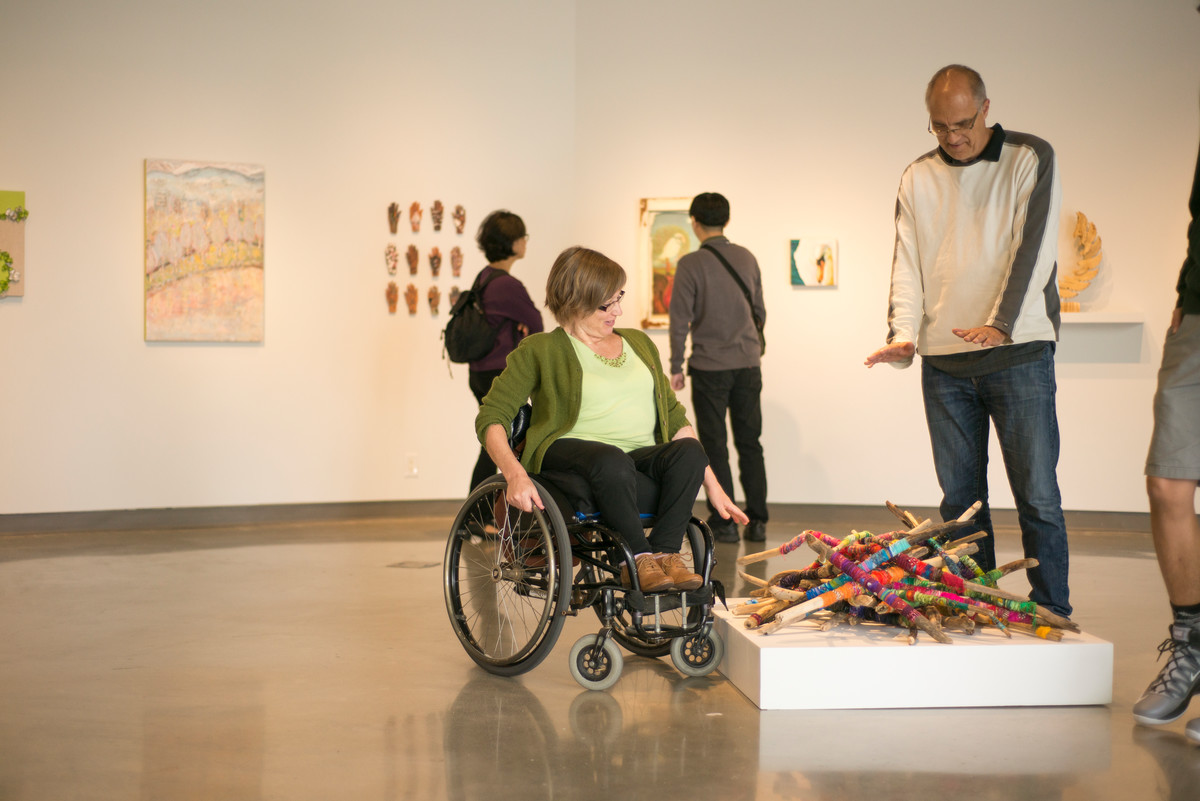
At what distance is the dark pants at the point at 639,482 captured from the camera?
2824 mm

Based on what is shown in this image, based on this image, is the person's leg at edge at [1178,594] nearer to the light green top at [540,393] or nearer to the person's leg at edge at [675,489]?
the person's leg at edge at [675,489]

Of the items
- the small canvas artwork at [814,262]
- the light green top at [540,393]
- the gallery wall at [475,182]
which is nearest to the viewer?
the light green top at [540,393]

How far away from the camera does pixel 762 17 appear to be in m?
6.40

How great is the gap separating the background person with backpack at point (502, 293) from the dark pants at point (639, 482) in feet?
7.72

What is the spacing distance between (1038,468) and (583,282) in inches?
53.3

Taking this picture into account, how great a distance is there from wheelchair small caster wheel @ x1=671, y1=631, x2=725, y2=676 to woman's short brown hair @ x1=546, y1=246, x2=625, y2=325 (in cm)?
93

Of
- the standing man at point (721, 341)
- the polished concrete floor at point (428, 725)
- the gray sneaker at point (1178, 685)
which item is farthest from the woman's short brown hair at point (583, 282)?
the standing man at point (721, 341)

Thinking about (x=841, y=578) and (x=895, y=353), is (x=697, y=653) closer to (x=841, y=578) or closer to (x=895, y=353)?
(x=841, y=578)

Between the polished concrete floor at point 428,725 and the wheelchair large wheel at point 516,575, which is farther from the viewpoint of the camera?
the wheelchair large wheel at point 516,575

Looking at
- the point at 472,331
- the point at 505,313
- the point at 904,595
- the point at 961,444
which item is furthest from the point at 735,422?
the point at 904,595

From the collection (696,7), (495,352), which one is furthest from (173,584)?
(696,7)

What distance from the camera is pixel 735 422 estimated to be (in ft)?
18.4

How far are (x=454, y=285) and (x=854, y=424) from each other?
2.41 m

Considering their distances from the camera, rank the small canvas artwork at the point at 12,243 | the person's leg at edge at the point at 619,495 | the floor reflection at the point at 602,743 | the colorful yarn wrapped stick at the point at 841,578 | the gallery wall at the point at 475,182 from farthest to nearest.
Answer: the gallery wall at the point at 475,182, the small canvas artwork at the point at 12,243, the colorful yarn wrapped stick at the point at 841,578, the person's leg at edge at the point at 619,495, the floor reflection at the point at 602,743
